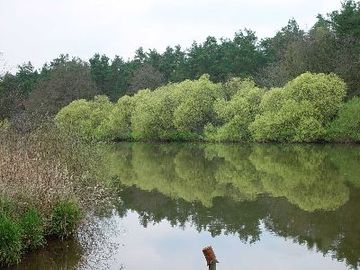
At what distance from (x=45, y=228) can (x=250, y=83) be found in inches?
1952

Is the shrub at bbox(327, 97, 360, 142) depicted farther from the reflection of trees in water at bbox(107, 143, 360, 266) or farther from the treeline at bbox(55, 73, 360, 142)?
the reflection of trees in water at bbox(107, 143, 360, 266)

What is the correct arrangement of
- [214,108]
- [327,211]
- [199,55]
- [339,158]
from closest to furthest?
[327,211] → [339,158] → [214,108] → [199,55]

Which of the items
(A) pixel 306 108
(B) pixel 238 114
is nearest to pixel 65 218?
(A) pixel 306 108

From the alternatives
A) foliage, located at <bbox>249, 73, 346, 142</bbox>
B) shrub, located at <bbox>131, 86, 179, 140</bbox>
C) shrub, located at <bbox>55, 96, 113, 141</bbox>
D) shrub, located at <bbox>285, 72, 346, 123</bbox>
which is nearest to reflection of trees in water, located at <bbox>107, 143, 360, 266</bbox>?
foliage, located at <bbox>249, 73, 346, 142</bbox>

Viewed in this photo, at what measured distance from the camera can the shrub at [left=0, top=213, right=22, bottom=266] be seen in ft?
35.3

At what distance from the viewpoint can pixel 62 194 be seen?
13039 mm

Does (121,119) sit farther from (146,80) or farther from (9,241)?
(9,241)

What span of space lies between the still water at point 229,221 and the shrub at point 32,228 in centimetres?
34

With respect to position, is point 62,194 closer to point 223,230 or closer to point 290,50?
point 223,230

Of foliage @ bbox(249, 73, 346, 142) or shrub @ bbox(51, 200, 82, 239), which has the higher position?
foliage @ bbox(249, 73, 346, 142)

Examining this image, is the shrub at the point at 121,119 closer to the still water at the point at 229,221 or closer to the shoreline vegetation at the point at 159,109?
the shoreline vegetation at the point at 159,109

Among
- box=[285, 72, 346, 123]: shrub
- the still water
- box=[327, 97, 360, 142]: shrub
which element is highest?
box=[285, 72, 346, 123]: shrub

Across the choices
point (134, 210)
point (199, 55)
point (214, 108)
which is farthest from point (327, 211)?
point (199, 55)

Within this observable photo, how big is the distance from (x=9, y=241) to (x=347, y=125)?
123ft
